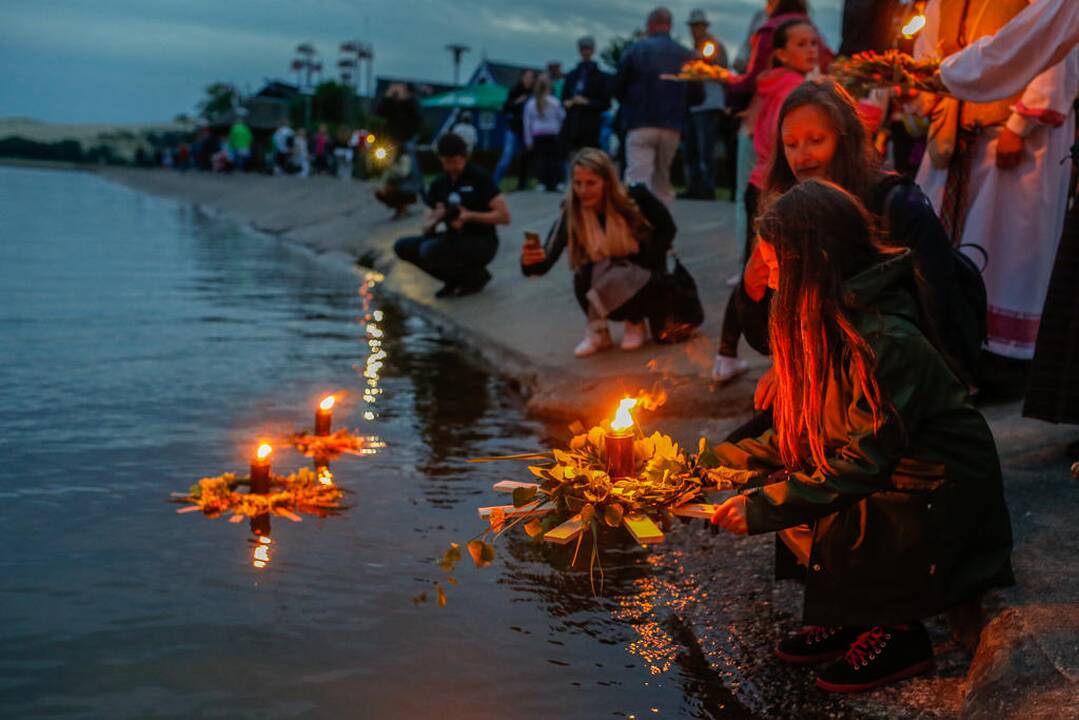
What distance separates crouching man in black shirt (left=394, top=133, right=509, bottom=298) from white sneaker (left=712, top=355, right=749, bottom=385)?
4.89 metres

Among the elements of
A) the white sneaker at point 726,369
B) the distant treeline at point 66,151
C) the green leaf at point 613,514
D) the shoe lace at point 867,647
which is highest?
the green leaf at point 613,514

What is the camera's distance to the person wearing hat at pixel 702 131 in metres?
12.8

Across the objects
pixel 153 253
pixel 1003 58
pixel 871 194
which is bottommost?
pixel 153 253

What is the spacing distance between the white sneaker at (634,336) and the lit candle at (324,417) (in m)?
2.26

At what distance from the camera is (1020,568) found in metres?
3.83

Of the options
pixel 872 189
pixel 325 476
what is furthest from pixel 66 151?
pixel 872 189

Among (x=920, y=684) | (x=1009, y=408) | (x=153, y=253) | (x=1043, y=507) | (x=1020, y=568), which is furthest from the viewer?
(x=153, y=253)

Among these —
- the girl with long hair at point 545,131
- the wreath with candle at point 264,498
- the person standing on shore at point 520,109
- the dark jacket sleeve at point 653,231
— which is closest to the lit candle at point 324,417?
the wreath with candle at point 264,498

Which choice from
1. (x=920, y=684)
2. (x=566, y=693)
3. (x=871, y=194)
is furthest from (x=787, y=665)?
(x=871, y=194)

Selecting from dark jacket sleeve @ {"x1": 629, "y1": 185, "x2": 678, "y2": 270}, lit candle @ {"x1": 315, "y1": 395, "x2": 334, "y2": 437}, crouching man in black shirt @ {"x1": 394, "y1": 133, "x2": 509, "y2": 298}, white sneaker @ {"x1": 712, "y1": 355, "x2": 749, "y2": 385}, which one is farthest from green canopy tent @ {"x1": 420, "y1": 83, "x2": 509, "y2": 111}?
lit candle @ {"x1": 315, "y1": 395, "x2": 334, "y2": 437}

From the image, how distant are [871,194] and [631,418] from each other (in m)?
1.46

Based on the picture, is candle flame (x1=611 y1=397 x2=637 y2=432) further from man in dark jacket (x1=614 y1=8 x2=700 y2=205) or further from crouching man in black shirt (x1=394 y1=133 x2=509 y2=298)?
crouching man in black shirt (x1=394 y1=133 x2=509 y2=298)

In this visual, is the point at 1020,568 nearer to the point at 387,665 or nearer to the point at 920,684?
the point at 920,684

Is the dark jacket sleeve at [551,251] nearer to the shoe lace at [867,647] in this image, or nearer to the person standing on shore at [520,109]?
the shoe lace at [867,647]
